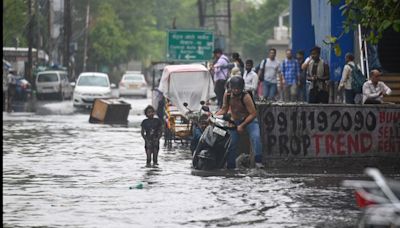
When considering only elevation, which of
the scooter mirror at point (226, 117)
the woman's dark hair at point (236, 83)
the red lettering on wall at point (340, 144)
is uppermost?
the woman's dark hair at point (236, 83)

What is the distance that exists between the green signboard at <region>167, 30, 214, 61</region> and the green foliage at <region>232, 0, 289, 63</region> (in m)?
70.8

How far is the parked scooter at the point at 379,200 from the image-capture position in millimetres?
8766

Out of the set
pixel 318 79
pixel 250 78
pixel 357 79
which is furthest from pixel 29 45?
pixel 357 79

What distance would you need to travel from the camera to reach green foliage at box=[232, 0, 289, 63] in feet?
385

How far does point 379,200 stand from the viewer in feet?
29.1

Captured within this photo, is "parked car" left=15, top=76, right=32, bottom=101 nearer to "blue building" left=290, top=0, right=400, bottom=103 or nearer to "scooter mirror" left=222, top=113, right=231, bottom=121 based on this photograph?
"blue building" left=290, top=0, right=400, bottom=103

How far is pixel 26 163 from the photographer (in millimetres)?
19984

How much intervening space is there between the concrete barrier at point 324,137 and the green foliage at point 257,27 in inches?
3800

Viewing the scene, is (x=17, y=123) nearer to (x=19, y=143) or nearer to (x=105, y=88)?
(x=19, y=143)

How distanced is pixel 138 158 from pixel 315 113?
406 centimetres

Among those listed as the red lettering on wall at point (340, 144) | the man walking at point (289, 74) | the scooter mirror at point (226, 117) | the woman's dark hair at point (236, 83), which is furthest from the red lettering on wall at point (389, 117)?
the man walking at point (289, 74)

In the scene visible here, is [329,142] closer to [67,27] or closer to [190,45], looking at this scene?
[190,45]

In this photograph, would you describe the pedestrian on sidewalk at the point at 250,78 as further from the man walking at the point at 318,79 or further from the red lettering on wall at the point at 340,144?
the red lettering on wall at the point at 340,144

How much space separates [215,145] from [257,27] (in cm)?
10210
